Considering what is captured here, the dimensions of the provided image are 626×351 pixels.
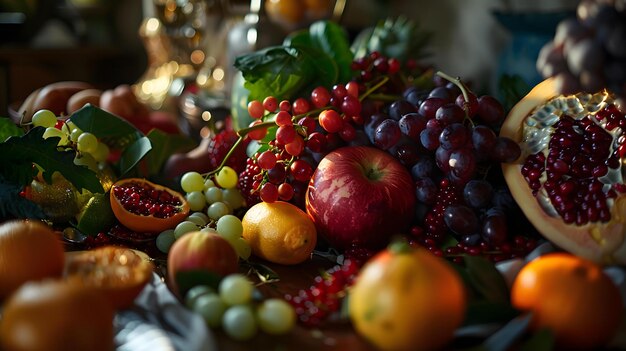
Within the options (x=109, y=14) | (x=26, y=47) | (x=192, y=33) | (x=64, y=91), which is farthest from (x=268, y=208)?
(x=109, y=14)

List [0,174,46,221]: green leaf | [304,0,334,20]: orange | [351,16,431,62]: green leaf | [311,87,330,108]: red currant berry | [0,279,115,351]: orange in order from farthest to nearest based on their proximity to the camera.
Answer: [304,0,334,20]: orange → [351,16,431,62]: green leaf → [311,87,330,108]: red currant berry → [0,174,46,221]: green leaf → [0,279,115,351]: orange

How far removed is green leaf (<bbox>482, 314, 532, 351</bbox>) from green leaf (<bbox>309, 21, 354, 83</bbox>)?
1.49 feet

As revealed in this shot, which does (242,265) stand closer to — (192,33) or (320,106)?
(320,106)

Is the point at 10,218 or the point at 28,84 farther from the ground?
the point at 10,218

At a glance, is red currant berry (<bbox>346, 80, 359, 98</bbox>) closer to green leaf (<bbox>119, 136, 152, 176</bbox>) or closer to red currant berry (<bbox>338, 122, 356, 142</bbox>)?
red currant berry (<bbox>338, 122, 356, 142</bbox>)

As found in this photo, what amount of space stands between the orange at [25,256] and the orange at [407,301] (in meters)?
0.25

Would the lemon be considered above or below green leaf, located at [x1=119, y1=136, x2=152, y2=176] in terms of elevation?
below

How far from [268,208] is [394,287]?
0.87ft

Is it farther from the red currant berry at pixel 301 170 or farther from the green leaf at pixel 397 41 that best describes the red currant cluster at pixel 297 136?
the green leaf at pixel 397 41

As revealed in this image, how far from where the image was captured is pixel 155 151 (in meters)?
0.89

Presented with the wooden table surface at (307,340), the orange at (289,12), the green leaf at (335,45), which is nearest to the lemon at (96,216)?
the wooden table surface at (307,340)

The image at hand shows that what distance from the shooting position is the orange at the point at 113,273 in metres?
0.49

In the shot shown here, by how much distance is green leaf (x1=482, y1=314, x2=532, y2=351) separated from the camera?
1.45 feet

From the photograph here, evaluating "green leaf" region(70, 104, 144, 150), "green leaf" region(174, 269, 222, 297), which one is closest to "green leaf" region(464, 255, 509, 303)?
"green leaf" region(174, 269, 222, 297)
